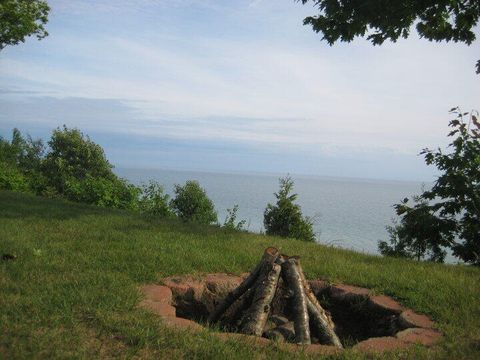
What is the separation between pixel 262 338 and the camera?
13.5 ft

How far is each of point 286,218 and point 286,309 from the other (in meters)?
9.21

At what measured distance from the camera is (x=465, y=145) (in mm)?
10203

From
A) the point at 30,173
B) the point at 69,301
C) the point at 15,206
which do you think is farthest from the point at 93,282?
the point at 30,173

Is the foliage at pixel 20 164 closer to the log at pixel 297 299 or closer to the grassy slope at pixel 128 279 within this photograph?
the grassy slope at pixel 128 279

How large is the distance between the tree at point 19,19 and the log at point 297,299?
18372 mm

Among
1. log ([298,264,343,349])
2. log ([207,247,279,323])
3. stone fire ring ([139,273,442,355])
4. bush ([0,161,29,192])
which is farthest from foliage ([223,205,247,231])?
log ([298,264,343,349])

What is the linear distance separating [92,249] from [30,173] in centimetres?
1708

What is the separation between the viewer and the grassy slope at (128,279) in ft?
12.1

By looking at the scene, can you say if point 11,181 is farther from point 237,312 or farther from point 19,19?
point 237,312

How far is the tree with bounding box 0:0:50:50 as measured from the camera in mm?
18750

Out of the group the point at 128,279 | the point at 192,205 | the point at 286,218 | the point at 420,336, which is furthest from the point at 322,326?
the point at 192,205

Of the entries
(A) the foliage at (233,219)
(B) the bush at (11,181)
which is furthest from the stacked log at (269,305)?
(B) the bush at (11,181)

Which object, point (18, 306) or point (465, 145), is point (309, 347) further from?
point (465, 145)

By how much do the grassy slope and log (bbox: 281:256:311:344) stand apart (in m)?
0.87
